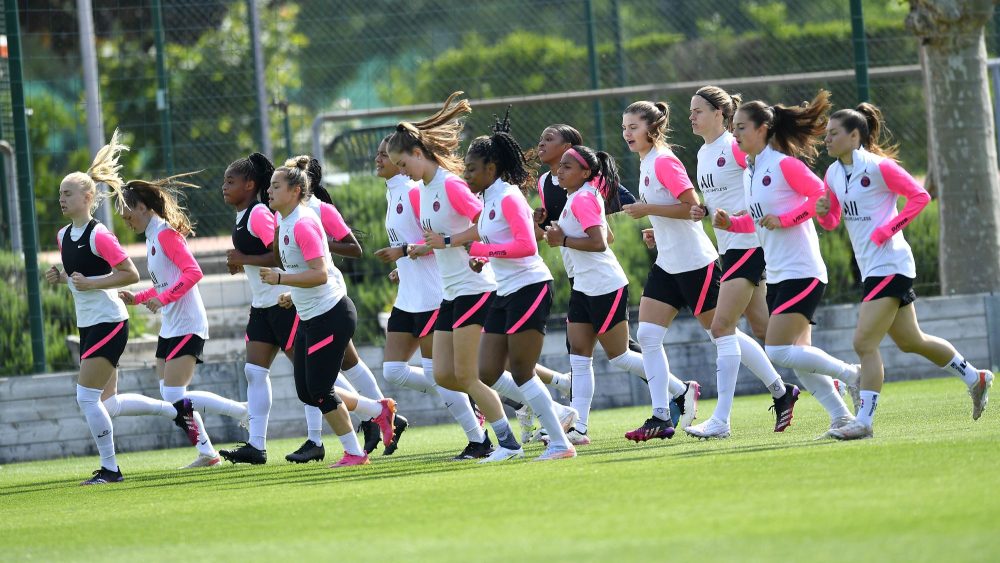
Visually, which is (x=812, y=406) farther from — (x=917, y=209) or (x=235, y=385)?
(x=235, y=385)

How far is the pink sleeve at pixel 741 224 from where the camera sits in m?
10.0

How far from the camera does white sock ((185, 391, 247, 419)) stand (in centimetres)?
1150

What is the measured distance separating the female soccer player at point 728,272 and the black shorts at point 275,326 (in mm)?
2886

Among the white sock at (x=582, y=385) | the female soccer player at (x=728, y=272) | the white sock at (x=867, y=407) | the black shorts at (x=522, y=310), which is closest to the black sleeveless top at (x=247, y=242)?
the black shorts at (x=522, y=310)

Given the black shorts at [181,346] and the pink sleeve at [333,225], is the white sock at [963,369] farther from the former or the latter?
the black shorts at [181,346]

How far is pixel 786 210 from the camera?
9.61 m

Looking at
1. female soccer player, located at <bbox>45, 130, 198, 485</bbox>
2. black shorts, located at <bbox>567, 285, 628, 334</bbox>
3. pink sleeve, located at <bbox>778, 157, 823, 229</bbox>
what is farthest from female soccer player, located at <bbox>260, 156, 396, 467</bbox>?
pink sleeve, located at <bbox>778, 157, 823, 229</bbox>

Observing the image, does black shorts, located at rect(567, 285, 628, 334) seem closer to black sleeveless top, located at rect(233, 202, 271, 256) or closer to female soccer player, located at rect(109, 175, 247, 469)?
black sleeveless top, located at rect(233, 202, 271, 256)

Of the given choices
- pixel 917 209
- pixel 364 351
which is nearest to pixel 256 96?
pixel 364 351

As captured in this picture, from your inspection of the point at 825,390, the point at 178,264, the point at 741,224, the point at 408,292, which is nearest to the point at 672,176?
the point at 741,224

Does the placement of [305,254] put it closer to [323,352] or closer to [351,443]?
[323,352]

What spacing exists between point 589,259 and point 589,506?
3712 mm

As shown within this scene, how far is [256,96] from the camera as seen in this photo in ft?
50.1

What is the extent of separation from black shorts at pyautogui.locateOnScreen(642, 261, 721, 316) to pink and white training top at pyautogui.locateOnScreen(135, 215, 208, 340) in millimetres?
3202
